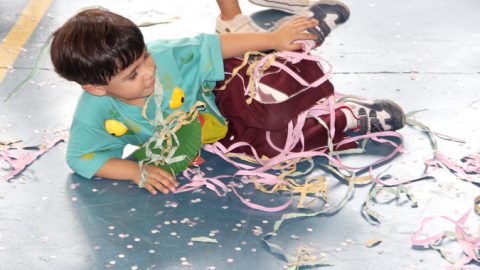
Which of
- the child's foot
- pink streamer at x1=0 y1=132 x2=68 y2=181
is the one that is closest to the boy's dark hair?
pink streamer at x1=0 y1=132 x2=68 y2=181

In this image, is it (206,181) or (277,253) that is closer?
(277,253)

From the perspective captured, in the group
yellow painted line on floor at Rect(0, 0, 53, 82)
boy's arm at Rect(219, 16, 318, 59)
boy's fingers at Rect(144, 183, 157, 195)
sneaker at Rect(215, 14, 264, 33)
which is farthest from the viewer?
yellow painted line on floor at Rect(0, 0, 53, 82)

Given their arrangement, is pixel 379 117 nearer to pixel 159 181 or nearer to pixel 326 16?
pixel 326 16

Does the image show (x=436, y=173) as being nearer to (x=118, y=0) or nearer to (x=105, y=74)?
(x=105, y=74)

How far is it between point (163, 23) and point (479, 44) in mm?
1659

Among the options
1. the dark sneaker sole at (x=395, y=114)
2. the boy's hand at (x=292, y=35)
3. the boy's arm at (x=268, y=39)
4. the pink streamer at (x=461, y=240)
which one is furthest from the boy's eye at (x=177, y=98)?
the pink streamer at (x=461, y=240)

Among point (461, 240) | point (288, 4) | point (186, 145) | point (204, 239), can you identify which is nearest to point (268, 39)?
point (186, 145)

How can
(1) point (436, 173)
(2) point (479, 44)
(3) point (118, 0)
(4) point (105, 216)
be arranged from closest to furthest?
(4) point (105, 216) → (1) point (436, 173) → (2) point (479, 44) → (3) point (118, 0)

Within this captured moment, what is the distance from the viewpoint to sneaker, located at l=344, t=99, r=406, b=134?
3803 millimetres

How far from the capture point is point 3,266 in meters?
3.04

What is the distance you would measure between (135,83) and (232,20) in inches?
49.4

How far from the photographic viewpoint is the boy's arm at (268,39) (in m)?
3.56

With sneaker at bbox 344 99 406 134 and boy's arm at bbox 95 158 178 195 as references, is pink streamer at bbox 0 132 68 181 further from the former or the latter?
sneaker at bbox 344 99 406 134

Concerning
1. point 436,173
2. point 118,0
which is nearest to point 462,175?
point 436,173
